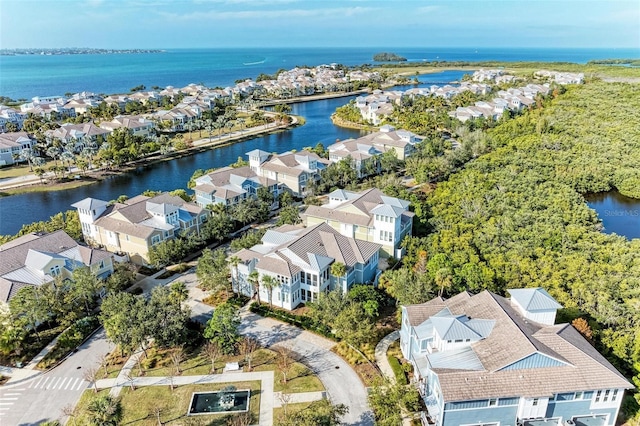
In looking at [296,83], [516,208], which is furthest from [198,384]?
[296,83]

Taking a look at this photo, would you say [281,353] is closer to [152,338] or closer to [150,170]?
[152,338]

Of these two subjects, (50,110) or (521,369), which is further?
(50,110)

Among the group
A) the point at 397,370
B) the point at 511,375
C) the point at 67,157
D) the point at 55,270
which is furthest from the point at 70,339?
the point at 67,157

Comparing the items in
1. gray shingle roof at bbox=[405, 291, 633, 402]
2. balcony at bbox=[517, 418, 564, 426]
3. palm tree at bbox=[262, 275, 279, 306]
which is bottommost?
balcony at bbox=[517, 418, 564, 426]

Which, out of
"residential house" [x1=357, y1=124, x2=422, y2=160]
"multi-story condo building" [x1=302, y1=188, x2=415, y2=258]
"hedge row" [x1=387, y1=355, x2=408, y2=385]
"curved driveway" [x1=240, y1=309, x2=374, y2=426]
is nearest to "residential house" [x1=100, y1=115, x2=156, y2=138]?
"residential house" [x1=357, y1=124, x2=422, y2=160]

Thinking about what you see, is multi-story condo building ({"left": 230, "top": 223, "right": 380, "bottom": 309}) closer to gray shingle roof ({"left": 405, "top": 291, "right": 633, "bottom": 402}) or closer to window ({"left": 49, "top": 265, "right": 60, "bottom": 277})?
gray shingle roof ({"left": 405, "top": 291, "right": 633, "bottom": 402})

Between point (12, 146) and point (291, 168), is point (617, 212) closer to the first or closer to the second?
point (291, 168)

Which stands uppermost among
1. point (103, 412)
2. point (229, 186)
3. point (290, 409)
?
point (229, 186)

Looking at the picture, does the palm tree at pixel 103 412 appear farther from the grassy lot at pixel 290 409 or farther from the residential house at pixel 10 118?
the residential house at pixel 10 118
